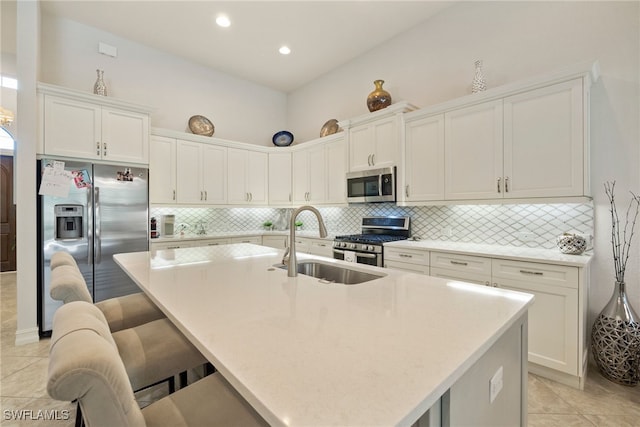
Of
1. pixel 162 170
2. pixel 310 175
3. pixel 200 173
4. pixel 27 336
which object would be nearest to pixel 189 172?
pixel 200 173

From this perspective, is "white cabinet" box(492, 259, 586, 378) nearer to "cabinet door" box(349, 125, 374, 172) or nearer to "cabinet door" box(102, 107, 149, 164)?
"cabinet door" box(349, 125, 374, 172)

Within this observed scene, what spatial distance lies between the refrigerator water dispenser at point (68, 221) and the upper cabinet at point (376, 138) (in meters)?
3.05

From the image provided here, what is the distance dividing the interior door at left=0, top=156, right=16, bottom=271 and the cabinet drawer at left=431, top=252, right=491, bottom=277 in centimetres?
808

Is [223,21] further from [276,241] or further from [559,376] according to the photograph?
[559,376]

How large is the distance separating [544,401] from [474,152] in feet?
6.56

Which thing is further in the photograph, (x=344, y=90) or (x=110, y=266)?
(x=344, y=90)

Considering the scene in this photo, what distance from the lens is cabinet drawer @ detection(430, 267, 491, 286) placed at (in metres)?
2.42

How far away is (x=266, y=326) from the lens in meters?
0.91

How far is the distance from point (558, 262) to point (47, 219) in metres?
4.43

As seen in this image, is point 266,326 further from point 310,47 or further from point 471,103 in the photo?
point 310,47

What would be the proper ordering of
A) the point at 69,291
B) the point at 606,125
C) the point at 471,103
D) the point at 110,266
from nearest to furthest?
1. the point at 69,291
2. the point at 606,125
3. the point at 471,103
4. the point at 110,266

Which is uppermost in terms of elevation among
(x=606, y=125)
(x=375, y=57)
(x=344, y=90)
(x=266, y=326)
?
(x=375, y=57)

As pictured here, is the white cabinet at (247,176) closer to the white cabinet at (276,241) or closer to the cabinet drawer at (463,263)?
the white cabinet at (276,241)

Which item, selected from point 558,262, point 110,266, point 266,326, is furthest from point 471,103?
A: point 110,266
